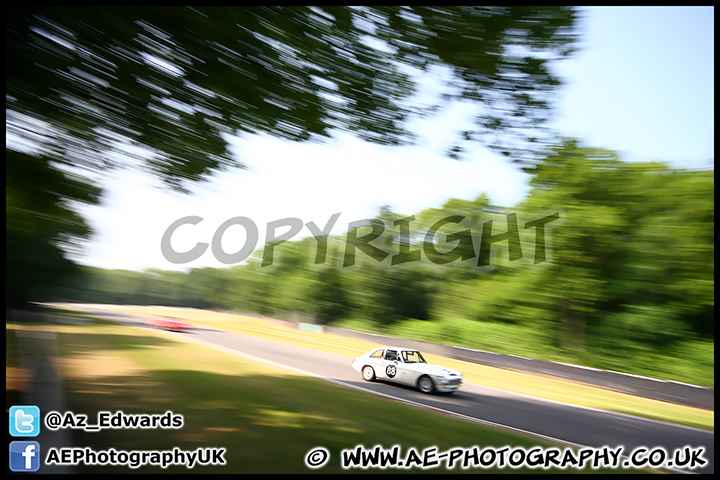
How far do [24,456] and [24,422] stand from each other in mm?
680

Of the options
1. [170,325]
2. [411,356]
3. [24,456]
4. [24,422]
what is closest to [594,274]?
[411,356]

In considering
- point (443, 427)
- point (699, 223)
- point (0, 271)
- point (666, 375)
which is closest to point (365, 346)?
point (666, 375)

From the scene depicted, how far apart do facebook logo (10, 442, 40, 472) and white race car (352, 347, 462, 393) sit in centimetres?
846

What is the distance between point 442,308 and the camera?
94.6 ft

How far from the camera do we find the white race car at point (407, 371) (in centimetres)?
1126

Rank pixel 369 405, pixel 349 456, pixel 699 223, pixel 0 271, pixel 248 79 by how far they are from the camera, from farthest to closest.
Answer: pixel 699 223 → pixel 369 405 → pixel 349 456 → pixel 248 79 → pixel 0 271

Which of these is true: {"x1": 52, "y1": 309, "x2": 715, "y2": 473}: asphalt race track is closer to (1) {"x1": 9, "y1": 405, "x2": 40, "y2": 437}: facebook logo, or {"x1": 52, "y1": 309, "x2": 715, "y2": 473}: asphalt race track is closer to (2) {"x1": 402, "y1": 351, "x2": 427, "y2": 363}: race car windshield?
(2) {"x1": 402, "y1": 351, "x2": 427, "y2": 363}: race car windshield

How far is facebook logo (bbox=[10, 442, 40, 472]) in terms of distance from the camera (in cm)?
451

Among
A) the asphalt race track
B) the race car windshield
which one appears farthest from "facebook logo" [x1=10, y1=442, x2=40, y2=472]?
the race car windshield

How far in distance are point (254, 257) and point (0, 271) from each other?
51685 millimetres

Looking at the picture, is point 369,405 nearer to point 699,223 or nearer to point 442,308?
point 699,223

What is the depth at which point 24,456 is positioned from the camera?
15.2 feet

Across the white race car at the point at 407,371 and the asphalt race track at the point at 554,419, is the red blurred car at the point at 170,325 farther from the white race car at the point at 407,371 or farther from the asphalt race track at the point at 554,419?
the white race car at the point at 407,371

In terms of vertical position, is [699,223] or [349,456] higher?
[699,223]
